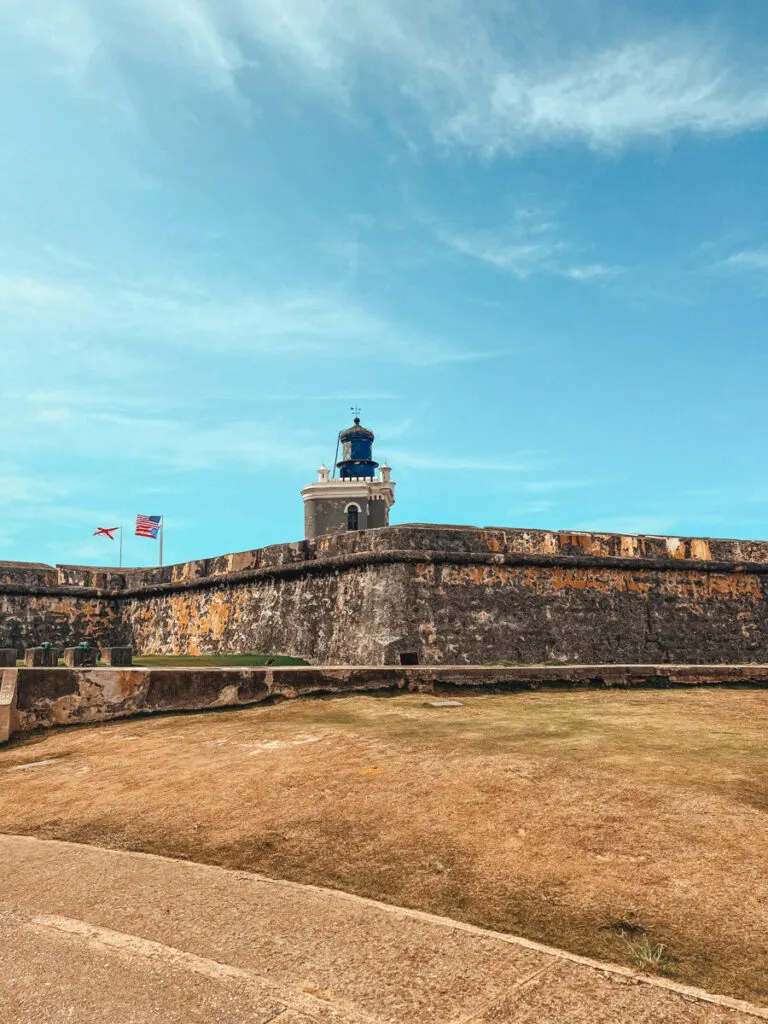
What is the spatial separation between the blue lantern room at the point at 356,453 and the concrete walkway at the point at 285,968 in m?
44.4

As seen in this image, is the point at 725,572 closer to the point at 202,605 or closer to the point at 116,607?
the point at 202,605

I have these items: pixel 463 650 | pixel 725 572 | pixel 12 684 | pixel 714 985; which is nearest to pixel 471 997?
pixel 714 985

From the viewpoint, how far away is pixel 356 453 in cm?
4741

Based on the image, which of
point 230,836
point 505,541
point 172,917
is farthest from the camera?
point 505,541

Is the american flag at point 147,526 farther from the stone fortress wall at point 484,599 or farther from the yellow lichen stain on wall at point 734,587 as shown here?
the yellow lichen stain on wall at point 734,587

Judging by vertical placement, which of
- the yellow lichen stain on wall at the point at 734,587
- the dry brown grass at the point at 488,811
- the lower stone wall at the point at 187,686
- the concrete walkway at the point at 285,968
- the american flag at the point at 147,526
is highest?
the american flag at the point at 147,526

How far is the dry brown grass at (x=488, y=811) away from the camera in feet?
7.82

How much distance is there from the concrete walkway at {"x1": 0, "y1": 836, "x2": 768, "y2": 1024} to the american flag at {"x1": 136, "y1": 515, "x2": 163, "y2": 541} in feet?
73.1

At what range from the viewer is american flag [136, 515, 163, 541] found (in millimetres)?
24156

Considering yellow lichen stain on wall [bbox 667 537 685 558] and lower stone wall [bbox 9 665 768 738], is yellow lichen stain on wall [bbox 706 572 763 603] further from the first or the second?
lower stone wall [bbox 9 665 768 738]

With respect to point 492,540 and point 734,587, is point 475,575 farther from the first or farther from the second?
point 734,587

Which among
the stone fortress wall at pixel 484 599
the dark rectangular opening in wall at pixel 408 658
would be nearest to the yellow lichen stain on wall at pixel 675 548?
the stone fortress wall at pixel 484 599

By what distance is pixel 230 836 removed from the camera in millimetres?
3439

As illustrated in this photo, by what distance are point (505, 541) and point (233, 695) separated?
19.9 ft
